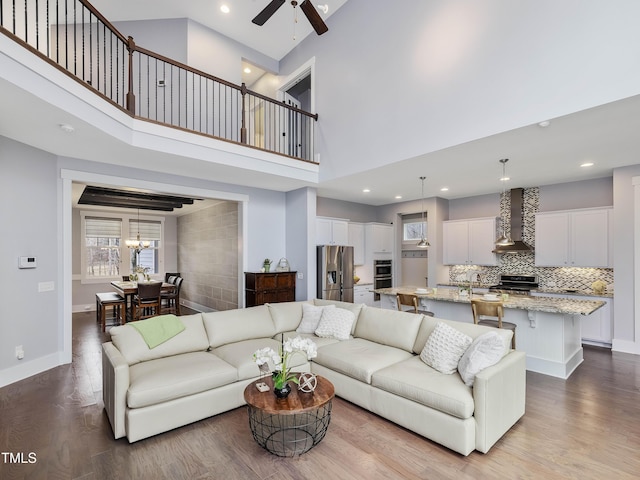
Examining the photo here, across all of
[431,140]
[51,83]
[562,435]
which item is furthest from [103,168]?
[562,435]

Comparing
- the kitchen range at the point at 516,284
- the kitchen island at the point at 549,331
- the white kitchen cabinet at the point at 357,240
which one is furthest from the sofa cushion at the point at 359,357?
the white kitchen cabinet at the point at 357,240

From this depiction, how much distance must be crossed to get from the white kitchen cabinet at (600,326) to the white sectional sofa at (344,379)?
3612mm

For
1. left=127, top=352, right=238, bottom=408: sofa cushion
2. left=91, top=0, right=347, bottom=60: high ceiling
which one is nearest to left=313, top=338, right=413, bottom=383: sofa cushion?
left=127, top=352, right=238, bottom=408: sofa cushion

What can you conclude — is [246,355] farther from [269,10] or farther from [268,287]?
[269,10]

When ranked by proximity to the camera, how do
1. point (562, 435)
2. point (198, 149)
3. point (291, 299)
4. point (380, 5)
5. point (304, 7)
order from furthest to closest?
point (291, 299) < point (380, 5) < point (198, 149) < point (304, 7) < point (562, 435)

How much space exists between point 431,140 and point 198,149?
10.6 ft

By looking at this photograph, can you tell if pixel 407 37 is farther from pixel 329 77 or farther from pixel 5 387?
pixel 5 387

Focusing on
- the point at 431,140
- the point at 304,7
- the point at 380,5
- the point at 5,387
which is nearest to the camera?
the point at 304,7

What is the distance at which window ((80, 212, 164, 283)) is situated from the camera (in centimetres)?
847

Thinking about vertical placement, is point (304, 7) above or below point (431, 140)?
above

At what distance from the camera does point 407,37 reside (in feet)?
14.7

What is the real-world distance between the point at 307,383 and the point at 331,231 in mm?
4576

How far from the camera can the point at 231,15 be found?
5.95 metres

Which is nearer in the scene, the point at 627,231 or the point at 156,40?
the point at 627,231
